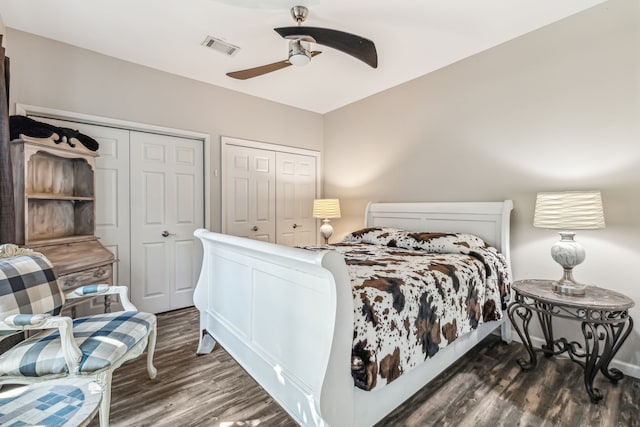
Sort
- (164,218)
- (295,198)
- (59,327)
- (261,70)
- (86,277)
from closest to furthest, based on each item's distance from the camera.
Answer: (59,327), (86,277), (261,70), (164,218), (295,198)

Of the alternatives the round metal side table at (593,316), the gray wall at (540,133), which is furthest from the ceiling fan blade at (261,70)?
the round metal side table at (593,316)

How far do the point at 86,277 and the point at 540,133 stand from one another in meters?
3.78

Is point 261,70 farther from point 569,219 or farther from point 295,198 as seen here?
point 569,219

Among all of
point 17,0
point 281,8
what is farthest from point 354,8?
point 17,0

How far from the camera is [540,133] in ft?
7.97

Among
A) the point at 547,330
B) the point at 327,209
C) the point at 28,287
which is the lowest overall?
the point at 547,330

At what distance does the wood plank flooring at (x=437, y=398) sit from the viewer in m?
1.60

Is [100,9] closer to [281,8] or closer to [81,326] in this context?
[281,8]

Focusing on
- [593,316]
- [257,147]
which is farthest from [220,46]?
[593,316]

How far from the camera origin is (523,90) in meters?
2.52

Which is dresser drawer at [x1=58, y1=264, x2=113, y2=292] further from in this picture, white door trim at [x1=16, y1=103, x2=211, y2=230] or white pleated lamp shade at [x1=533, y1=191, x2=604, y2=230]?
white pleated lamp shade at [x1=533, y1=191, x2=604, y2=230]

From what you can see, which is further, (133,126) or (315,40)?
(133,126)

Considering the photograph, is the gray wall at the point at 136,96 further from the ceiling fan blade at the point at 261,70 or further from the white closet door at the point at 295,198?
the ceiling fan blade at the point at 261,70

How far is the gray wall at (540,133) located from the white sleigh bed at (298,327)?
37cm
